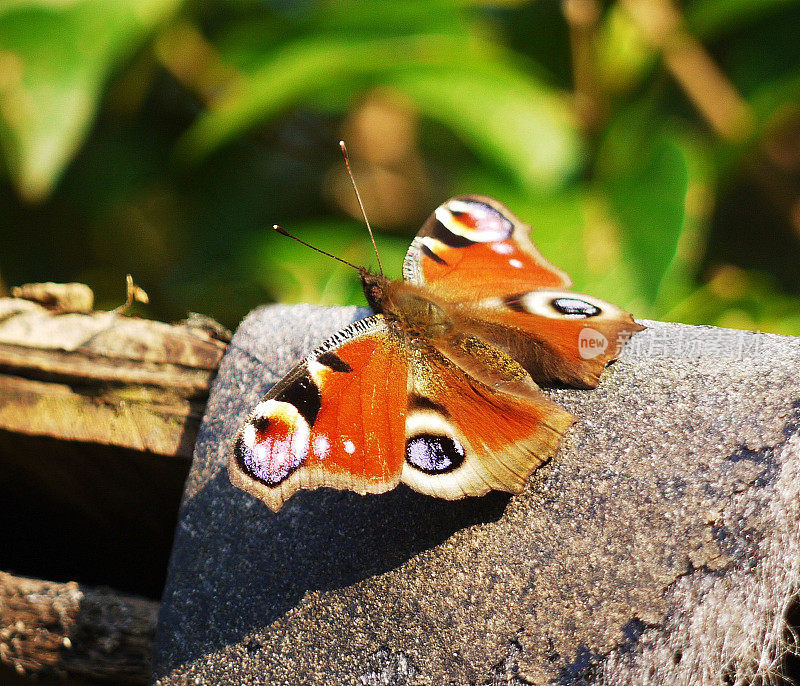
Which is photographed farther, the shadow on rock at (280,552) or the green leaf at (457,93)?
the green leaf at (457,93)

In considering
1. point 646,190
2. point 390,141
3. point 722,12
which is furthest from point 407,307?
point 390,141

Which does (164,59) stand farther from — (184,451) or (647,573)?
(647,573)

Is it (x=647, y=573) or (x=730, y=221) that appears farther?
(x=730, y=221)

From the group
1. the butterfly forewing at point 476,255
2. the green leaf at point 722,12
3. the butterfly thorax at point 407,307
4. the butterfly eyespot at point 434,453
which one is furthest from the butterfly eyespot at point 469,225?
the green leaf at point 722,12

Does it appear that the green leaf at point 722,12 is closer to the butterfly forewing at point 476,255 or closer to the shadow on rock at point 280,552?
the butterfly forewing at point 476,255

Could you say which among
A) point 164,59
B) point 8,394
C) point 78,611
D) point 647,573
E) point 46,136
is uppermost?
point 164,59

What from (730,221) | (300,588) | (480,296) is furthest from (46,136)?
(730,221)
